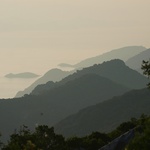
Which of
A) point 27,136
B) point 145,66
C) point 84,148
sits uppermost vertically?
point 145,66

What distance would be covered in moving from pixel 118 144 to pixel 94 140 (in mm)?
38416

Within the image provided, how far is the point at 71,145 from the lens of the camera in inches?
5285

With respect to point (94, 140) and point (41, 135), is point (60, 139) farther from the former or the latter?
point (94, 140)

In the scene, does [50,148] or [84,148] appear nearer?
[50,148]

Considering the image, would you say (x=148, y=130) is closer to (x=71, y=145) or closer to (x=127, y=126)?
(x=71, y=145)

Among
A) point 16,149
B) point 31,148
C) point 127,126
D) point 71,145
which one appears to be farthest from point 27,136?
point 31,148

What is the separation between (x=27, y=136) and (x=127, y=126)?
47.8 m

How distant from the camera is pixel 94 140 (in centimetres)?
13562

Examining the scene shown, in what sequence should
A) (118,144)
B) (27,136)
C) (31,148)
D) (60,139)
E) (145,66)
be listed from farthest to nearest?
(60,139)
(27,136)
(118,144)
(145,66)
(31,148)

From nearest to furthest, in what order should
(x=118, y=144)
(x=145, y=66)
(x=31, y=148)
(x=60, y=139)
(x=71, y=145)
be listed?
(x=31, y=148)
(x=145, y=66)
(x=118, y=144)
(x=60, y=139)
(x=71, y=145)

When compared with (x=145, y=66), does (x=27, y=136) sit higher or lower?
lower

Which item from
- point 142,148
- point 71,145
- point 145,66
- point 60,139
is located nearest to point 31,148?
point 142,148

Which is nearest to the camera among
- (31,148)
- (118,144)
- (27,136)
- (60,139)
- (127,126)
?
(31,148)

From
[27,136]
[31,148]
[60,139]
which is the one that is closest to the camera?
[31,148]
